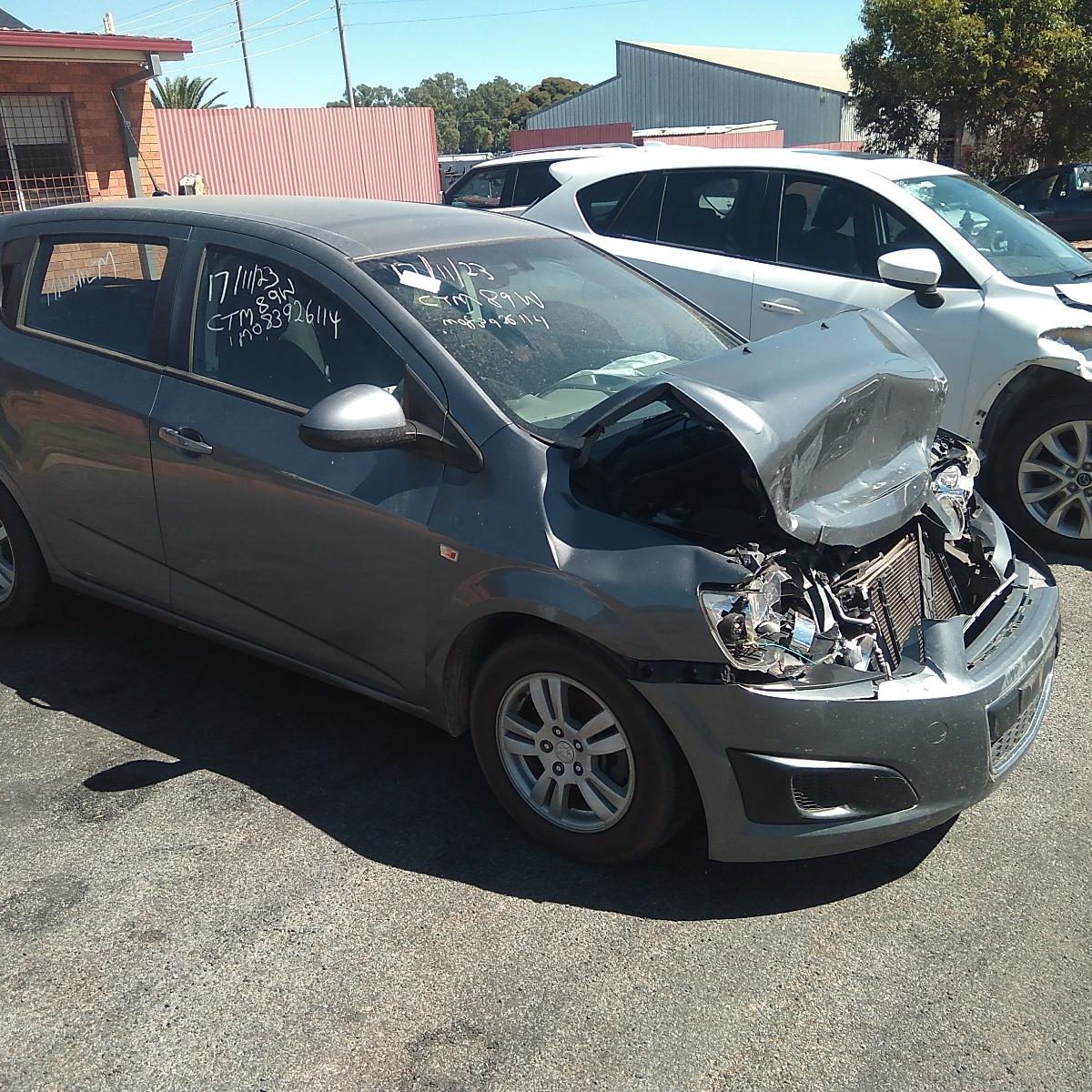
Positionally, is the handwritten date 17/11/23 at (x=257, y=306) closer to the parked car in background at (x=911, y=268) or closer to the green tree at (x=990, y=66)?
the parked car in background at (x=911, y=268)

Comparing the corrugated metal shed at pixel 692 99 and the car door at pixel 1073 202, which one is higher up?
the corrugated metal shed at pixel 692 99

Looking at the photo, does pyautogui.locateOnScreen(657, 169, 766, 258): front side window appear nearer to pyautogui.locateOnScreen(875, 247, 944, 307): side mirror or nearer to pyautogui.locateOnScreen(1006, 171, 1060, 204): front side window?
pyautogui.locateOnScreen(875, 247, 944, 307): side mirror

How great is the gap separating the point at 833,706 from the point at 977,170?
21112mm

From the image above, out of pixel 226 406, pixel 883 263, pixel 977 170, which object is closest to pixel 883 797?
pixel 226 406

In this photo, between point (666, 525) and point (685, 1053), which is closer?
point (685, 1053)

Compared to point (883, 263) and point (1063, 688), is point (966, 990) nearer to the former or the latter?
point (1063, 688)

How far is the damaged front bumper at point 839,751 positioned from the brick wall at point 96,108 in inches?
588

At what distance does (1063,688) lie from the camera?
4176 millimetres

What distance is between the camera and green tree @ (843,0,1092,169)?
18.1 m

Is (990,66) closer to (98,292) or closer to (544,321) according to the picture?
(544,321)

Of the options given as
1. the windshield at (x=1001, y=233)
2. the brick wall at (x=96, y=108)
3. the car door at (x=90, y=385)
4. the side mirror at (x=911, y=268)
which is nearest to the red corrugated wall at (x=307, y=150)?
the brick wall at (x=96, y=108)

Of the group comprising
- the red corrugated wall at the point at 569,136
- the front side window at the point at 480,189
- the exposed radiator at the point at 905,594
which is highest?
the red corrugated wall at the point at 569,136

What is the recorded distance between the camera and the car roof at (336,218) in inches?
146

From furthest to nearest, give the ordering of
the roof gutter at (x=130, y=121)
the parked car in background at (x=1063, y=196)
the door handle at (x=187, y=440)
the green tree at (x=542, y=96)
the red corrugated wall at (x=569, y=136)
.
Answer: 1. the green tree at (x=542, y=96)
2. the red corrugated wall at (x=569, y=136)
3. the parked car in background at (x=1063, y=196)
4. the roof gutter at (x=130, y=121)
5. the door handle at (x=187, y=440)
